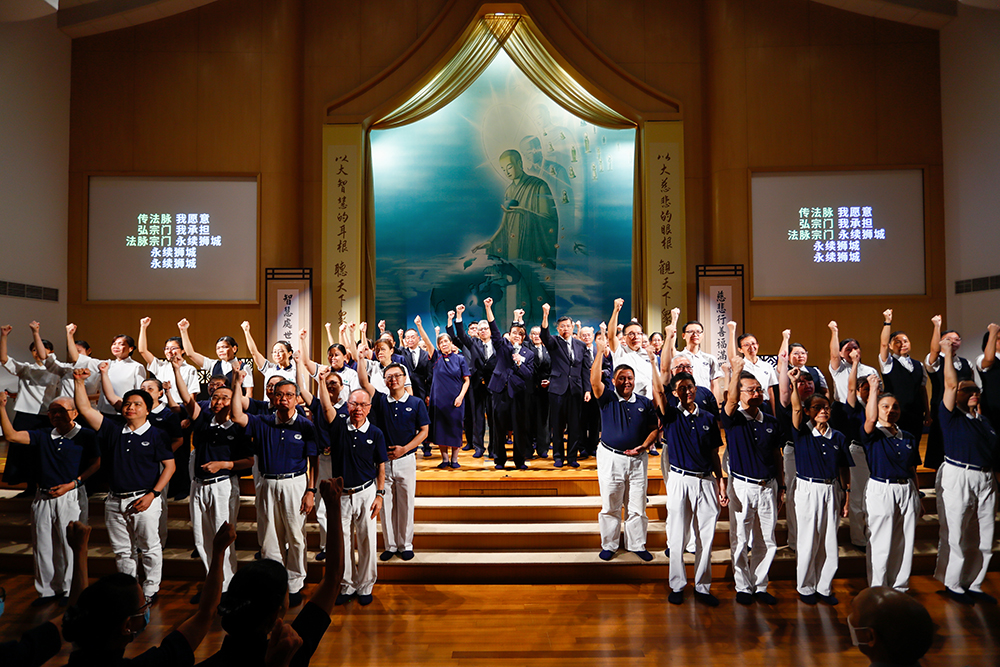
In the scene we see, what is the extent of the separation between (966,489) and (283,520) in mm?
4764

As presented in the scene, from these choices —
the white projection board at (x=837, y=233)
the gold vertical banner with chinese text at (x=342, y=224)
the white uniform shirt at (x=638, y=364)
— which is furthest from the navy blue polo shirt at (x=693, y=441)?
the gold vertical banner with chinese text at (x=342, y=224)

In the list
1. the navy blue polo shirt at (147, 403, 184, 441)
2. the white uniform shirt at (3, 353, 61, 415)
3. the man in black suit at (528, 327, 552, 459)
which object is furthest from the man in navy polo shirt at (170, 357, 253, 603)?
the man in black suit at (528, 327, 552, 459)

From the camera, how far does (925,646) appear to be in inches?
60.2

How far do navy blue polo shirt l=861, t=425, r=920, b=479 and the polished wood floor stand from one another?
3.08 ft

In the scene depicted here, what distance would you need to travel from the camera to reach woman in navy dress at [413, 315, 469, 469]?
658 centimetres

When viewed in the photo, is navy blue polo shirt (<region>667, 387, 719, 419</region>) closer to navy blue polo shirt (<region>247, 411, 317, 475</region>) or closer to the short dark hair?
navy blue polo shirt (<region>247, 411, 317, 475</region>)

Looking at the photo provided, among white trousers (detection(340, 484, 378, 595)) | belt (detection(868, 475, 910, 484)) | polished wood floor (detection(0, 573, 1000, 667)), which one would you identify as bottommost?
polished wood floor (detection(0, 573, 1000, 667))

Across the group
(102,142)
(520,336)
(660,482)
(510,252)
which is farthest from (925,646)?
(102,142)

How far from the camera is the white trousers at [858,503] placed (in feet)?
16.4

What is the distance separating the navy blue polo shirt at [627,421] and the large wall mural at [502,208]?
5176mm

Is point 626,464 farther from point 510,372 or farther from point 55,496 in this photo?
point 55,496

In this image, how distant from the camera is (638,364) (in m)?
6.28

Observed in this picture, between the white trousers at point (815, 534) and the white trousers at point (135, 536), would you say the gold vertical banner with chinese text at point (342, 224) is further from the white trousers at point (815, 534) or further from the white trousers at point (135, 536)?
the white trousers at point (815, 534)

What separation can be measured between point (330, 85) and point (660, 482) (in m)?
7.34
